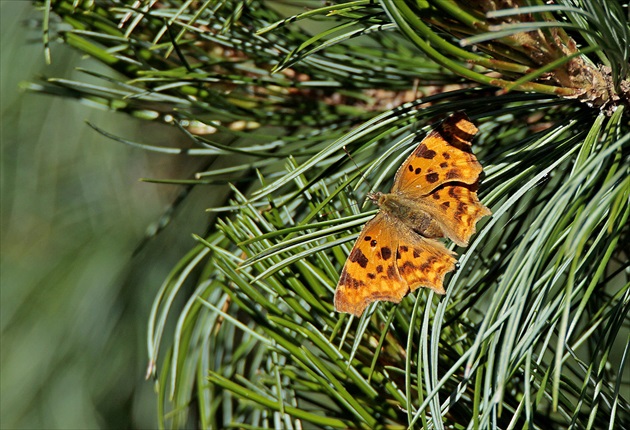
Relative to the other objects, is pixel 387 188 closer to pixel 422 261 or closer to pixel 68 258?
pixel 422 261

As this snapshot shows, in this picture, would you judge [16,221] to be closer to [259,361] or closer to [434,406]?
[259,361]

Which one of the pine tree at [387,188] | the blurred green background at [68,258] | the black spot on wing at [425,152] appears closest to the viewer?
the pine tree at [387,188]

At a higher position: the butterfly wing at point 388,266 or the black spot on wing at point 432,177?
the black spot on wing at point 432,177

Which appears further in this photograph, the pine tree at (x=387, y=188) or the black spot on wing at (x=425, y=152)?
the black spot on wing at (x=425, y=152)

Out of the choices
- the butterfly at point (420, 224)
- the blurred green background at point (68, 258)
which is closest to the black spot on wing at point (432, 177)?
the butterfly at point (420, 224)

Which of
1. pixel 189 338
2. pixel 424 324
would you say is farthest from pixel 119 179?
pixel 424 324

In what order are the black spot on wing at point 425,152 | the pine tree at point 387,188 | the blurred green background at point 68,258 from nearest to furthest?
the pine tree at point 387,188 < the black spot on wing at point 425,152 < the blurred green background at point 68,258

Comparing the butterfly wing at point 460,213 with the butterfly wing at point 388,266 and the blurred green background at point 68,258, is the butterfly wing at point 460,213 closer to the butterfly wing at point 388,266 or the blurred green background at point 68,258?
the butterfly wing at point 388,266
